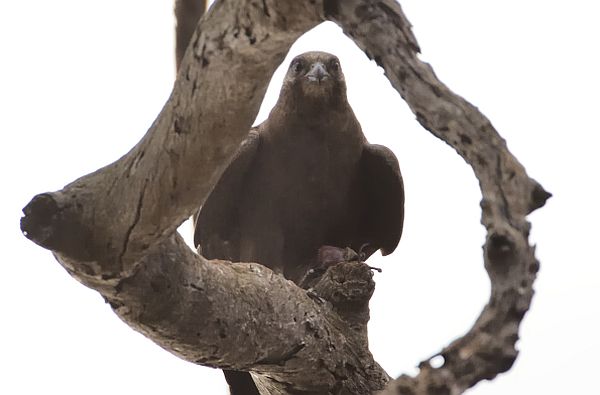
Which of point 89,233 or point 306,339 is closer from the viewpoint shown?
point 89,233

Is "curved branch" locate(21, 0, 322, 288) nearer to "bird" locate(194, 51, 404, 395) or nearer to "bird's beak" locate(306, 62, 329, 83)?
"bird" locate(194, 51, 404, 395)

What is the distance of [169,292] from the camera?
3318mm

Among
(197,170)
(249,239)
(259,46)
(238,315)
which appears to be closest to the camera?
(259,46)

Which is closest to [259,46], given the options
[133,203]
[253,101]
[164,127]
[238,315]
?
[253,101]

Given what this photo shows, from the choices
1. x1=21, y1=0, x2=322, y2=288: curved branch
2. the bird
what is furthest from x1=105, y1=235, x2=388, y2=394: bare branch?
the bird

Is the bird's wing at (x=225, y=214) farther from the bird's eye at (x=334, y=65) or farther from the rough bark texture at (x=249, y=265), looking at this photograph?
the rough bark texture at (x=249, y=265)

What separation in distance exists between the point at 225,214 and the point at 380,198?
2.41 feet

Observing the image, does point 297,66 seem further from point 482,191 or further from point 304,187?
point 482,191

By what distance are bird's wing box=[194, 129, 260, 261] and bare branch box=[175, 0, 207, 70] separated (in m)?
0.84

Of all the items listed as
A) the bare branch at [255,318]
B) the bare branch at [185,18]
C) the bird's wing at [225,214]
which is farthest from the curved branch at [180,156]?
the bird's wing at [225,214]

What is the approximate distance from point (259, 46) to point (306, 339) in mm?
1466

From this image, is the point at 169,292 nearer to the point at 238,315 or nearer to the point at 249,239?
the point at 238,315

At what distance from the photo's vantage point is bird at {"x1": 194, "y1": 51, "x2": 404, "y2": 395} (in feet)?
15.4

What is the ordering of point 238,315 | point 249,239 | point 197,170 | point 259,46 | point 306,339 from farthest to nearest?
1. point 249,239
2. point 306,339
3. point 238,315
4. point 197,170
5. point 259,46
